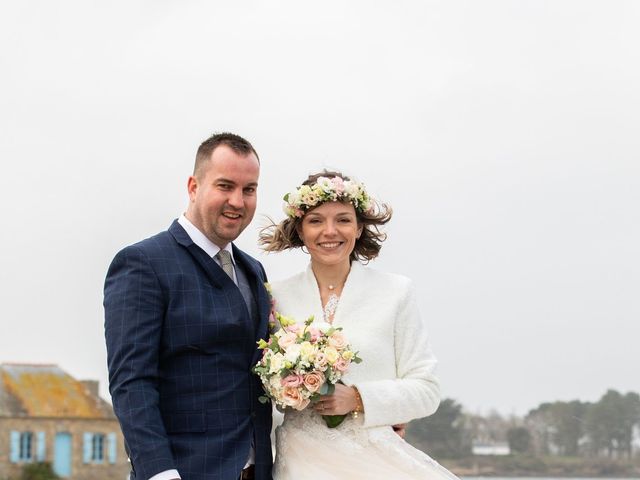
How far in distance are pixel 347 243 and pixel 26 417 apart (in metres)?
52.9

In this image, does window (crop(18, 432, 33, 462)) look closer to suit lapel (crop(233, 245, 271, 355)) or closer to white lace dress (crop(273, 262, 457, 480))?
A: white lace dress (crop(273, 262, 457, 480))

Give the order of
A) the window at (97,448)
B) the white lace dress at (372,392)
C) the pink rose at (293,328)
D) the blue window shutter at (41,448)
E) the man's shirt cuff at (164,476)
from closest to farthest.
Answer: the man's shirt cuff at (164,476) < the pink rose at (293,328) < the white lace dress at (372,392) < the window at (97,448) < the blue window shutter at (41,448)

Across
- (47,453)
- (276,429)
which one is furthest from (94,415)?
(276,429)

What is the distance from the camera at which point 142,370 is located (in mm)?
4914

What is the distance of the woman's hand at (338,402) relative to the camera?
5430mm

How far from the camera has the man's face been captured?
526 cm

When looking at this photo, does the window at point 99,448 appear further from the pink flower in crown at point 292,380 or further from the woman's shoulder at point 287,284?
the pink flower in crown at point 292,380

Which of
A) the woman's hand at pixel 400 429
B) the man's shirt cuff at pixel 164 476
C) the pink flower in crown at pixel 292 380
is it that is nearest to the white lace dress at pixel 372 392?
the woman's hand at pixel 400 429

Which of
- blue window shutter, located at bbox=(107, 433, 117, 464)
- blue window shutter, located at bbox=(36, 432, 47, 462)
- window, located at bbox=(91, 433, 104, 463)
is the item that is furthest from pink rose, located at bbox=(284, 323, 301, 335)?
blue window shutter, located at bbox=(36, 432, 47, 462)

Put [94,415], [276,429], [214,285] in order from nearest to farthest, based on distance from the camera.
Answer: [214,285] < [276,429] < [94,415]

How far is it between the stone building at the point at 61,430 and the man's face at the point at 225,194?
2015 inches

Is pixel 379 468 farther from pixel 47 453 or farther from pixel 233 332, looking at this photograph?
pixel 47 453

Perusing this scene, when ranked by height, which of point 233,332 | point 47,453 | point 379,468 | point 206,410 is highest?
point 233,332

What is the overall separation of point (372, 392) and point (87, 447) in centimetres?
5290
